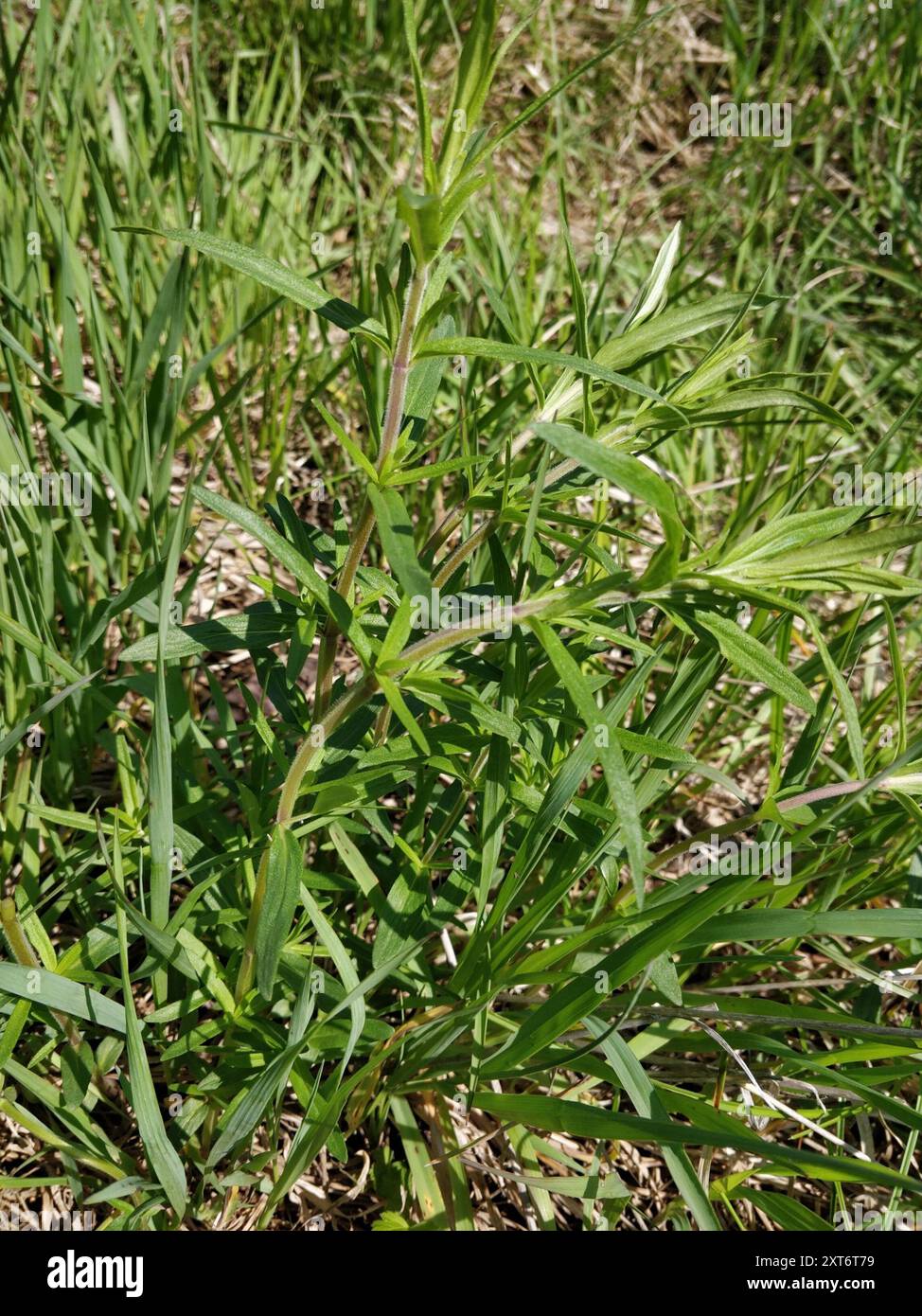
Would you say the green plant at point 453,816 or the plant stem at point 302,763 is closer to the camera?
the green plant at point 453,816

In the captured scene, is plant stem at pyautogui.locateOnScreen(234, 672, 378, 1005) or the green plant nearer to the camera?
the green plant

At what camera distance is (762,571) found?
1070mm

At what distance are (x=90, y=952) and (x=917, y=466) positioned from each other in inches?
89.4

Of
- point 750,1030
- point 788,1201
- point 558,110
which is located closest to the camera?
point 788,1201

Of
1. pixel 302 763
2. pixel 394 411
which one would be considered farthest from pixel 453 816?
pixel 394 411

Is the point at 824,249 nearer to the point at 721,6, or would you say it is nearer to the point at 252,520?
the point at 721,6

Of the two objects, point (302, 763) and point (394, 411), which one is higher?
point (394, 411)

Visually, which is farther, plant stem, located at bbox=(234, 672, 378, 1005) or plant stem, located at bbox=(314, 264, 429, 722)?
plant stem, located at bbox=(234, 672, 378, 1005)

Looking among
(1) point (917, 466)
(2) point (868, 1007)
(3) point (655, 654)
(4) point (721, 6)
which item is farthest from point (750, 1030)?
(4) point (721, 6)

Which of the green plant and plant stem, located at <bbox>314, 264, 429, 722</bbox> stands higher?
plant stem, located at <bbox>314, 264, 429, 722</bbox>

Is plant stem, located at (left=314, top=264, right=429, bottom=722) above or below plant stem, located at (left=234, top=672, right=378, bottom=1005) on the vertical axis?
above

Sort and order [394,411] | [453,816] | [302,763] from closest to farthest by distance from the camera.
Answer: [394,411]
[302,763]
[453,816]

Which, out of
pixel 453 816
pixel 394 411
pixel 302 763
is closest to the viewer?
pixel 394 411

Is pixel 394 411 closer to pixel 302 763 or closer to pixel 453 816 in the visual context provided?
→ pixel 302 763
